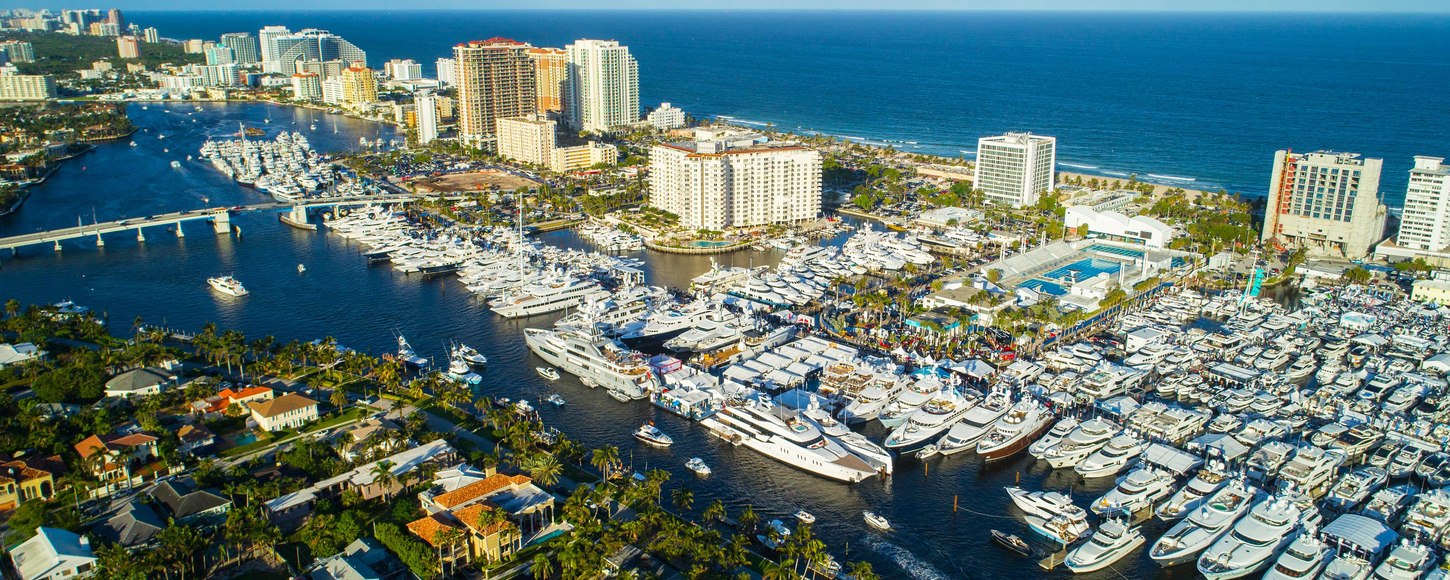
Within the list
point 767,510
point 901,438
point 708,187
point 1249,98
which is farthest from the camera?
point 1249,98

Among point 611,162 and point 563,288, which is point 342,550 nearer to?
point 563,288

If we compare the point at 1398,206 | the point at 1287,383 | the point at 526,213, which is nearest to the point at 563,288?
the point at 526,213

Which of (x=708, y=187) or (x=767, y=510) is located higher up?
(x=708, y=187)

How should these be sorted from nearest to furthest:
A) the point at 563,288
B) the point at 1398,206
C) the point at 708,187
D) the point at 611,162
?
the point at 563,288 → the point at 708,187 → the point at 1398,206 → the point at 611,162

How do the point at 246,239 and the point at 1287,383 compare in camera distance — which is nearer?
A: the point at 1287,383

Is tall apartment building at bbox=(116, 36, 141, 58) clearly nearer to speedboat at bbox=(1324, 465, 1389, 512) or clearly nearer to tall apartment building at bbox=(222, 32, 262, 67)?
tall apartment building at bbox=(222, 32, 262, 67)

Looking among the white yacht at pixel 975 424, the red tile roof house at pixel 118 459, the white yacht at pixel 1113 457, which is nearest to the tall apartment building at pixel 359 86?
the red tile roof house at pixel 118 459
